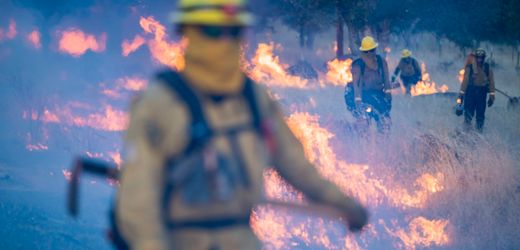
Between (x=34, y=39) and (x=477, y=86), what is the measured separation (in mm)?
9923

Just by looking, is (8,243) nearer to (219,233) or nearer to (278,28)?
(219,233)

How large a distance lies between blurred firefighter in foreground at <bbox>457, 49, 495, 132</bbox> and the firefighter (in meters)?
1.75

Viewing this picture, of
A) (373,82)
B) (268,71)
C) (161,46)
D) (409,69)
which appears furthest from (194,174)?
(268,71)

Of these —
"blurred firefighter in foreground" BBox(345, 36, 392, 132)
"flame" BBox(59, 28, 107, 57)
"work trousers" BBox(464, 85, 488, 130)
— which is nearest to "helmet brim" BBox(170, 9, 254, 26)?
"blurred firefighter in foreground" BBox(345, 36, 392, 132)

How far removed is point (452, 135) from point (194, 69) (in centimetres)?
954

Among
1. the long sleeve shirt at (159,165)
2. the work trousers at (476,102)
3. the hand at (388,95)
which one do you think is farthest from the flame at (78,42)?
the long sleeve shirt at (159,165)

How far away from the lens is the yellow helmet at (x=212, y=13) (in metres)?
2.97

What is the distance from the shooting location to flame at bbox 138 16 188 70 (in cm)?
1545

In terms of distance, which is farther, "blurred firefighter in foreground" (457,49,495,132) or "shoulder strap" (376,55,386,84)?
"blurred firefighter in foreground" (457,49,495,132)

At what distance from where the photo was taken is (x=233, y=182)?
117 inches

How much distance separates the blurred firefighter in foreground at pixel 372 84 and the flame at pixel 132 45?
650 centimetres

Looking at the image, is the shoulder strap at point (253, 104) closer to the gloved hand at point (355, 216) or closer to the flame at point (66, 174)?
the gloved hand at point (355, 216)

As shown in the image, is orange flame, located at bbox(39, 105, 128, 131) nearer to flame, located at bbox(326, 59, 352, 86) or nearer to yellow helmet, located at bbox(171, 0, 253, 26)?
flame, located at bbox(326, 59, 352, 86)

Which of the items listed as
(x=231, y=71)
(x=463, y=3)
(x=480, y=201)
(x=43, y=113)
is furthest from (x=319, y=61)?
(x=231, y=71)
